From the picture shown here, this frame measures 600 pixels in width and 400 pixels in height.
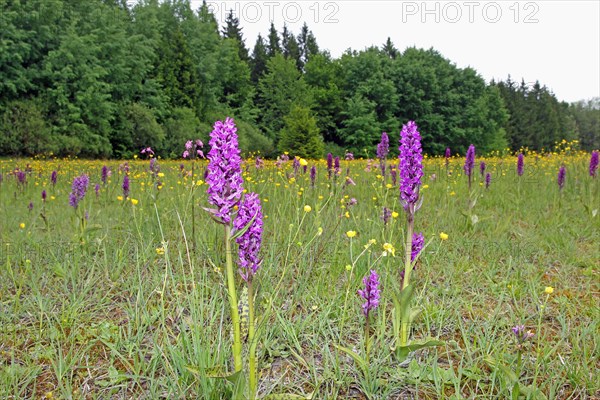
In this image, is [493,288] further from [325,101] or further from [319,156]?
[325,101]

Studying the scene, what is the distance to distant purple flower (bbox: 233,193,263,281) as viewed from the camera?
1.58 meters

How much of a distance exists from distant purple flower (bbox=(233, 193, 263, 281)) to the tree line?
16815 mm

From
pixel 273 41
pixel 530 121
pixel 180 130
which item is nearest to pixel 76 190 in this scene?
pixel 180 130

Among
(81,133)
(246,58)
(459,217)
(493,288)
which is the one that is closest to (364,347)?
(493,288)

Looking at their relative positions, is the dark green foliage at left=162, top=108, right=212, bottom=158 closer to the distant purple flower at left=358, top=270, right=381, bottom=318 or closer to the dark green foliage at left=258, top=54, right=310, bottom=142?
the dark green foliage at left=258, top=54, right=310, bottom=142

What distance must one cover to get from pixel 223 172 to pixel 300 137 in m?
30.4

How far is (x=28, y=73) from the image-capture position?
2378 cm

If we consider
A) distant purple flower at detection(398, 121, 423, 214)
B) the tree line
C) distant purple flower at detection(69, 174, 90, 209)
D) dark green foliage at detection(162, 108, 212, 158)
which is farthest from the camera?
dark green foliage at detection(162, 108, 212, 158)

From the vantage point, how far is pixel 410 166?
2.10m

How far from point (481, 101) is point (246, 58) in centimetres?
2552

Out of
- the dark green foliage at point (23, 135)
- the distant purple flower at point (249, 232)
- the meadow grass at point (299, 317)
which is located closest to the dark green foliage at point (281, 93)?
the dark green foliage at point (23, 135)

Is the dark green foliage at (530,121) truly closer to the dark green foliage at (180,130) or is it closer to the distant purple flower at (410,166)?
the dark green foliage at (180,130)

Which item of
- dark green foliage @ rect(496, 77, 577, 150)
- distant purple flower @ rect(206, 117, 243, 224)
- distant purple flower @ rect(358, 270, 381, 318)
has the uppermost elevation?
dark green foliage @ rect(496, 77, 577, 150)

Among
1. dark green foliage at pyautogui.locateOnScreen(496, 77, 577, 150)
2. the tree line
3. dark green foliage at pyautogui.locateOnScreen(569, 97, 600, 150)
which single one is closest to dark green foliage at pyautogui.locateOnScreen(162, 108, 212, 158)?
the tree line
